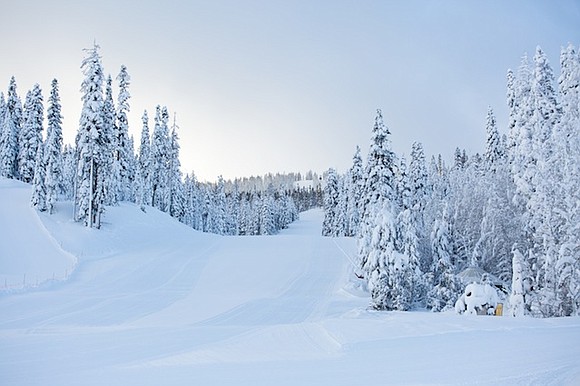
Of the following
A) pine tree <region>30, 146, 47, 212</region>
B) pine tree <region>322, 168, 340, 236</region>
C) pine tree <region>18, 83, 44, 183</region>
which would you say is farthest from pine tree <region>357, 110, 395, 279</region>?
pine tree <region>322, 168, 340, 236</region>

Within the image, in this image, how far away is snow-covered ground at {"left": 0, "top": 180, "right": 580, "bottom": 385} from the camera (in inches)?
348

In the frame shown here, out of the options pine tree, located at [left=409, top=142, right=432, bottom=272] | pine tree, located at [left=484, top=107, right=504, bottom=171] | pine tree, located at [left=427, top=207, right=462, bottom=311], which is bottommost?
pine tree, located at [left=427, top=207, right=462, bottom=311]

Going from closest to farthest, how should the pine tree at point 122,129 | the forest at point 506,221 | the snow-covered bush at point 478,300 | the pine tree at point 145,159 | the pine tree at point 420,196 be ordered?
the snow-covered bush at point 478,300 → the forest at point 506,221 → the pine tree at point 420,196 → the pine tree at point 122,129 → the pine tree at point 145,159

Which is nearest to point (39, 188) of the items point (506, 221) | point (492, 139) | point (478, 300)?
point (478, 300)

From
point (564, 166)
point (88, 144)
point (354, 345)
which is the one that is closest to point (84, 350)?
point (354, 345)

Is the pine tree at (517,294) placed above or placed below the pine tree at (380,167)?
below

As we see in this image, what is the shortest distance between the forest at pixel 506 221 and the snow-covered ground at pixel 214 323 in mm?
4220

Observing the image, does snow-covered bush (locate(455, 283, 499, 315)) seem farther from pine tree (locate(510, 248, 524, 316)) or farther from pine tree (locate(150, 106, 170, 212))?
pine tree (locate(150, 106, 170, 212))

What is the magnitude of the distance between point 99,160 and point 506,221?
115ft

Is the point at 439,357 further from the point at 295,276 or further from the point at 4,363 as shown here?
the point at 295,276

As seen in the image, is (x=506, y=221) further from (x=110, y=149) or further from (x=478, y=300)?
(x=110, y=149)

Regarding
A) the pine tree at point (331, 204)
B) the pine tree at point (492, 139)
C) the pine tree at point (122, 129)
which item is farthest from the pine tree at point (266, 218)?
the pine tree at point (492, 139)

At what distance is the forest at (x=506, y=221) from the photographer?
18844mm

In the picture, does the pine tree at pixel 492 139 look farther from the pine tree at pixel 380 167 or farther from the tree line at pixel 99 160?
the tree line at pixel 99 160
